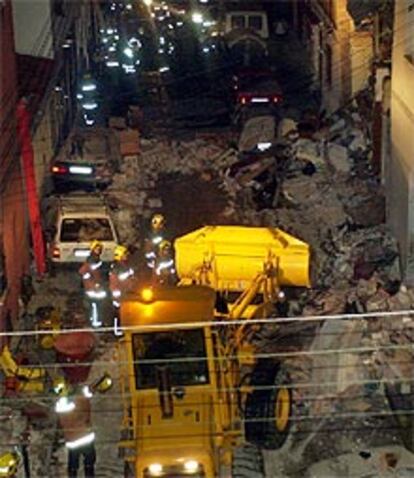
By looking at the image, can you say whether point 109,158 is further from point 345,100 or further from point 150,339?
point 150,339

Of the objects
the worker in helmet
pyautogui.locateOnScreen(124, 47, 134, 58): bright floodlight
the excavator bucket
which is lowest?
pyautogui.locateOnScreen(124, 47, 134, 58): bright floodlight

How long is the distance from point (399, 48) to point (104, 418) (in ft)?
33.0

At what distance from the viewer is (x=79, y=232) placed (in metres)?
21.1

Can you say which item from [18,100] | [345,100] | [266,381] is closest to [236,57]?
[345,100]

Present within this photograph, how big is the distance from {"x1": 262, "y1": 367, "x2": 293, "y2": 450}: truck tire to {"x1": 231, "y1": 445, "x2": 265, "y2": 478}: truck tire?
192mm

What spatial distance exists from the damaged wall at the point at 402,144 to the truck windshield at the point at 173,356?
279 inches

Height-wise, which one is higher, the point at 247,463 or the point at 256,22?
the point at 256,22

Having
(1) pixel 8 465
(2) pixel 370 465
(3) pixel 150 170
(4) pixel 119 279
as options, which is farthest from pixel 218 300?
(3) pixel 150 170

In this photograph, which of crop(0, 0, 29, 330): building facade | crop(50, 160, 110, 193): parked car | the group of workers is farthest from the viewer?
crop(50, 160, 110, 193): parked car

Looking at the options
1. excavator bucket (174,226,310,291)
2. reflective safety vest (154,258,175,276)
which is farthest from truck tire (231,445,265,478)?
reflective safety vest (154,258,175,276)

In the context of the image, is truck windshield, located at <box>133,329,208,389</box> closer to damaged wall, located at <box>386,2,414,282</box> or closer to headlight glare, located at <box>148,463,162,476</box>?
headlight glare, located at <box>148,463,162,476</box>

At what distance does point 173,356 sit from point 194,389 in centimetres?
44

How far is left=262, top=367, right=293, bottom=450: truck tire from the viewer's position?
563 inches

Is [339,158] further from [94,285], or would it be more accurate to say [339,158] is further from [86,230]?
[94,285]
